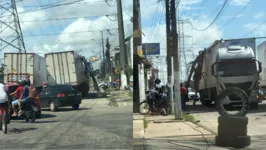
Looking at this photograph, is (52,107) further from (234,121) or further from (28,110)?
(234,121)

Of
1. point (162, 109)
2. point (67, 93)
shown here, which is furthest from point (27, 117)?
point (162, 109)

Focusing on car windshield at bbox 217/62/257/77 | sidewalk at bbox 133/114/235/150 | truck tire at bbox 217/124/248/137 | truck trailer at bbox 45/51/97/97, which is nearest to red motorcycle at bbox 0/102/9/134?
truck trailer at bbox 45/51/97/97

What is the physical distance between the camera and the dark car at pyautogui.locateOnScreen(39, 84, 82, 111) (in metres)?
3.42

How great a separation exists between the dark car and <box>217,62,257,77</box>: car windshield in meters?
15.0

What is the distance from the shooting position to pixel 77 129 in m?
3.71

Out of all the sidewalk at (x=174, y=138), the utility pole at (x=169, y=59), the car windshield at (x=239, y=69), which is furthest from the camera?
the car windshield at (x=239, y=69)

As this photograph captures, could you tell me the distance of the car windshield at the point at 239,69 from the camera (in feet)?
58.1

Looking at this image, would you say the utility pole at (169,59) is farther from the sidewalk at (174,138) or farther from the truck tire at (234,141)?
the truck tire at (234,141)

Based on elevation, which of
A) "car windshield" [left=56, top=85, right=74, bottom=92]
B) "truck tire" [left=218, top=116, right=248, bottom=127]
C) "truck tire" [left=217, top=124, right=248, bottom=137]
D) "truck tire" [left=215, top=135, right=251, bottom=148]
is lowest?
"truck tire" [left=215, top=135, right=251, bottom=148]

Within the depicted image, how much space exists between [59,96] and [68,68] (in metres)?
0.30

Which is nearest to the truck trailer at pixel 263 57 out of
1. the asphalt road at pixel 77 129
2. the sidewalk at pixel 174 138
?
the sidewalk at pixel 174 138

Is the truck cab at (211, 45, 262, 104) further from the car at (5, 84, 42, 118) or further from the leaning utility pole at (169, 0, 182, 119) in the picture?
the car at (5, 84, 42, 118)

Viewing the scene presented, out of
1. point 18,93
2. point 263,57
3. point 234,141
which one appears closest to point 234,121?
point 234,141

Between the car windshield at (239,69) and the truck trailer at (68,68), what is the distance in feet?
50.0
